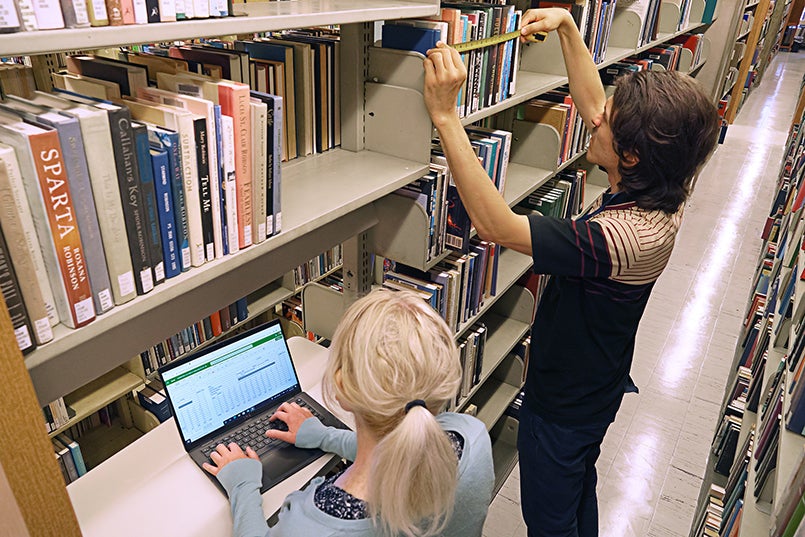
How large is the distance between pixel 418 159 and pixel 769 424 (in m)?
1.34

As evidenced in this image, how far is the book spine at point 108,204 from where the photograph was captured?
76 cm

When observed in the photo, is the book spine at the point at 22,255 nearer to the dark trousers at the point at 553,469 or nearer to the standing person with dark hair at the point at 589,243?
the standing person with dark hair at the point at 589,243

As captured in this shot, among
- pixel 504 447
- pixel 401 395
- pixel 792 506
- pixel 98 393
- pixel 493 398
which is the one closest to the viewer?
pixel 401 395

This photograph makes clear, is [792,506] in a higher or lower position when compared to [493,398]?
higher

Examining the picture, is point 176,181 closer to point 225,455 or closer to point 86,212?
point 86,212

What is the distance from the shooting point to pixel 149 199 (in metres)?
0.86

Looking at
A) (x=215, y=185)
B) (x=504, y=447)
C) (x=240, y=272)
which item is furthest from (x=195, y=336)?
(x=215, y=185)

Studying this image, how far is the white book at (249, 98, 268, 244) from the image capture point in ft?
3.22

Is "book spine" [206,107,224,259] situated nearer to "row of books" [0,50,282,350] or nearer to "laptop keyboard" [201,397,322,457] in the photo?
"row of books" [0,50,282,350]

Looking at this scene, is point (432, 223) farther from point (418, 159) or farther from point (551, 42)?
point (551, 42)

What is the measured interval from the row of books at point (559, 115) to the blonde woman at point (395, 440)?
5.24ft

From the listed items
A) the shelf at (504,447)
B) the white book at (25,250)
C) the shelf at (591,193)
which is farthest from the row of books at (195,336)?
the white book at (25,250)

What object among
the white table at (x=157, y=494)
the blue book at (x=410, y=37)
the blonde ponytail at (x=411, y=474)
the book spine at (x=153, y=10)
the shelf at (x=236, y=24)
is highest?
the book spine at (x=153, y=10)

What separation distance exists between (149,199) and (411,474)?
1.96 ft
